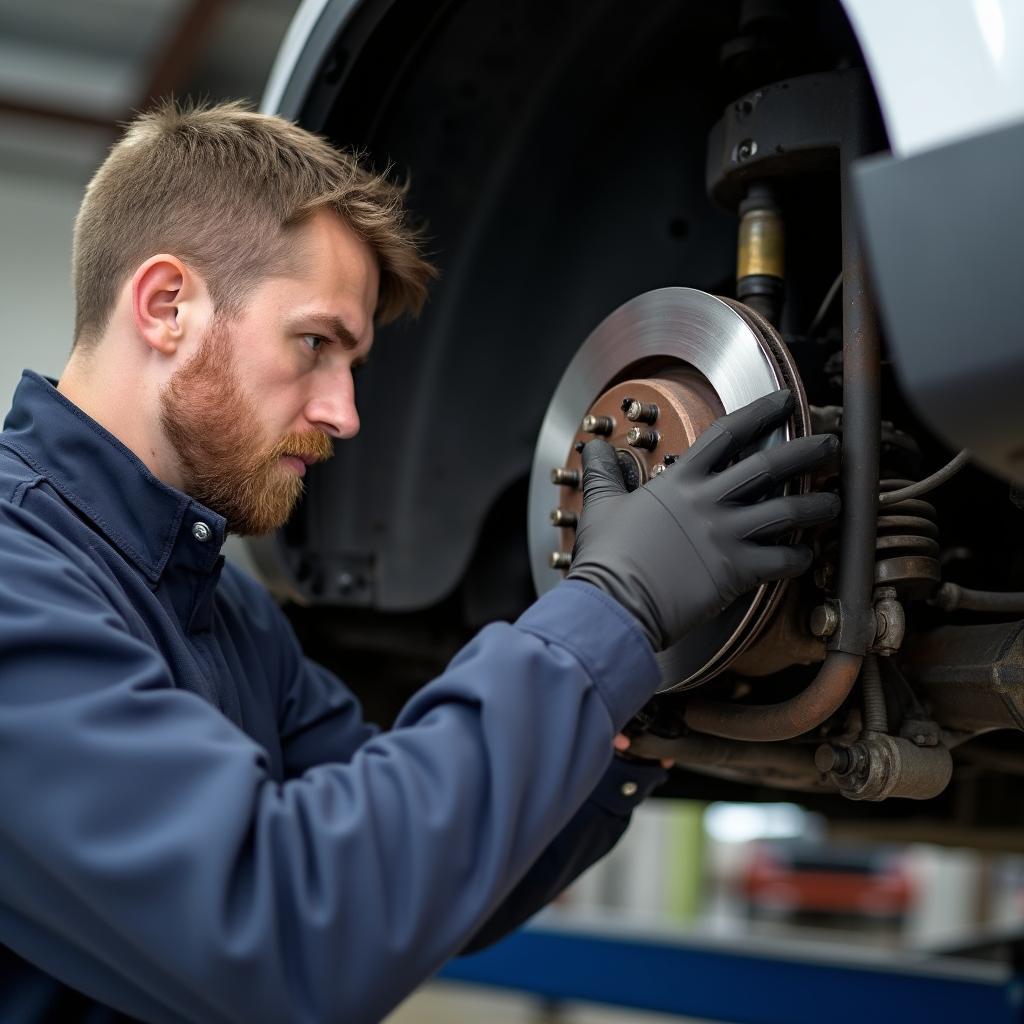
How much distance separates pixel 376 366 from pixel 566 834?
1.60ft

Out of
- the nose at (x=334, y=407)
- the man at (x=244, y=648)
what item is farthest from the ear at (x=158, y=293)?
the nose at (x=334, y=407)

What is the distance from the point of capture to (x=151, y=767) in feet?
1.92

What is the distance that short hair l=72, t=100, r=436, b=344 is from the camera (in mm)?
841

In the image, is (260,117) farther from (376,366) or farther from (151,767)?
(151,767)

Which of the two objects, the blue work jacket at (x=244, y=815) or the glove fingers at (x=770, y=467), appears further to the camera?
the glove fingers at (x=770, y=467)

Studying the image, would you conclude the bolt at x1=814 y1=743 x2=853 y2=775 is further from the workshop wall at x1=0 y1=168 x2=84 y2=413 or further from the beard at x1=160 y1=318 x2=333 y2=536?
the workshop wall at x1=0 y1=168 x2=84 y2=413

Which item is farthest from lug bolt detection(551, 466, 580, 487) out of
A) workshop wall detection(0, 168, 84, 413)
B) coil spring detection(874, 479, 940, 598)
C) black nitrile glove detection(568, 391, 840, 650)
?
workshop wall detection(0, 168, 84, 413)

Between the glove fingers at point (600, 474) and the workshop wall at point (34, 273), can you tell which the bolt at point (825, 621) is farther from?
the workshop wall at point (34, 273)

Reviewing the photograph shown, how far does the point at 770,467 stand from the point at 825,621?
0.10 metres

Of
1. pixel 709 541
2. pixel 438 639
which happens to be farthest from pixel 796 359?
pixel 438 639

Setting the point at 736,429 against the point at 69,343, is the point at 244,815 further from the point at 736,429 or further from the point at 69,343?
the point at 69,343

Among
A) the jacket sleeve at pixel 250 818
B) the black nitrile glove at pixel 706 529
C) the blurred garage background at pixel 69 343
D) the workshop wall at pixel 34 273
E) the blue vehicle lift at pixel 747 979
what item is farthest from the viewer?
the workshop wall at pixel 34 273

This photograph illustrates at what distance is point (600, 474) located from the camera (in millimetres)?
796

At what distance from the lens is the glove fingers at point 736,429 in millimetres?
739
